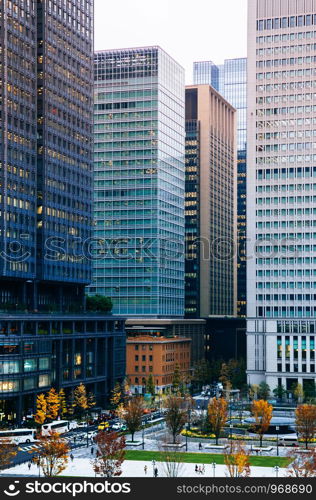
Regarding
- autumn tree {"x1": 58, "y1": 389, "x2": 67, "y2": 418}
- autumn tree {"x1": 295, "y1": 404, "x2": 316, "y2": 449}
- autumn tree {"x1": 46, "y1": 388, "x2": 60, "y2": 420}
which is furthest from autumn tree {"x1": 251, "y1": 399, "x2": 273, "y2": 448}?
autumn tree {"x1": 58, "y1": 389, "x2": 67, "y2": 418}

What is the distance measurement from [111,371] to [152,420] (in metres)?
30.3

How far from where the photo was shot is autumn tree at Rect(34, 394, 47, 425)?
141438 millimetres

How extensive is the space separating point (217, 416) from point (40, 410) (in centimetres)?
3186

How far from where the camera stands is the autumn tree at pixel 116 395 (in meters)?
174

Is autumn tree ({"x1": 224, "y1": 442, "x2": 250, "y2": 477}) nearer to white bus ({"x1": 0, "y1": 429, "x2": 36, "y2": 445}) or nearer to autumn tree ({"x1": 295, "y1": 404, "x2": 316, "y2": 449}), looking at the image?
autumn tree ({"x1": 295, "y1": 404, "x2": 316, "y2": 449})

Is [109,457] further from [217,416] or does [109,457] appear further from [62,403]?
[62,403]

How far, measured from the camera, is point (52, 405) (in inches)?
6388

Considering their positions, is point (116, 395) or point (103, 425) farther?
point (116, 395)

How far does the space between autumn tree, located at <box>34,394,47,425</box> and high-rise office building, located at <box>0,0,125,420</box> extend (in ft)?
8.48

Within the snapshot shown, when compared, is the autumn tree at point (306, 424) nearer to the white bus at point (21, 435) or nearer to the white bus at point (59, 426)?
the white bus at point (59, 426)
